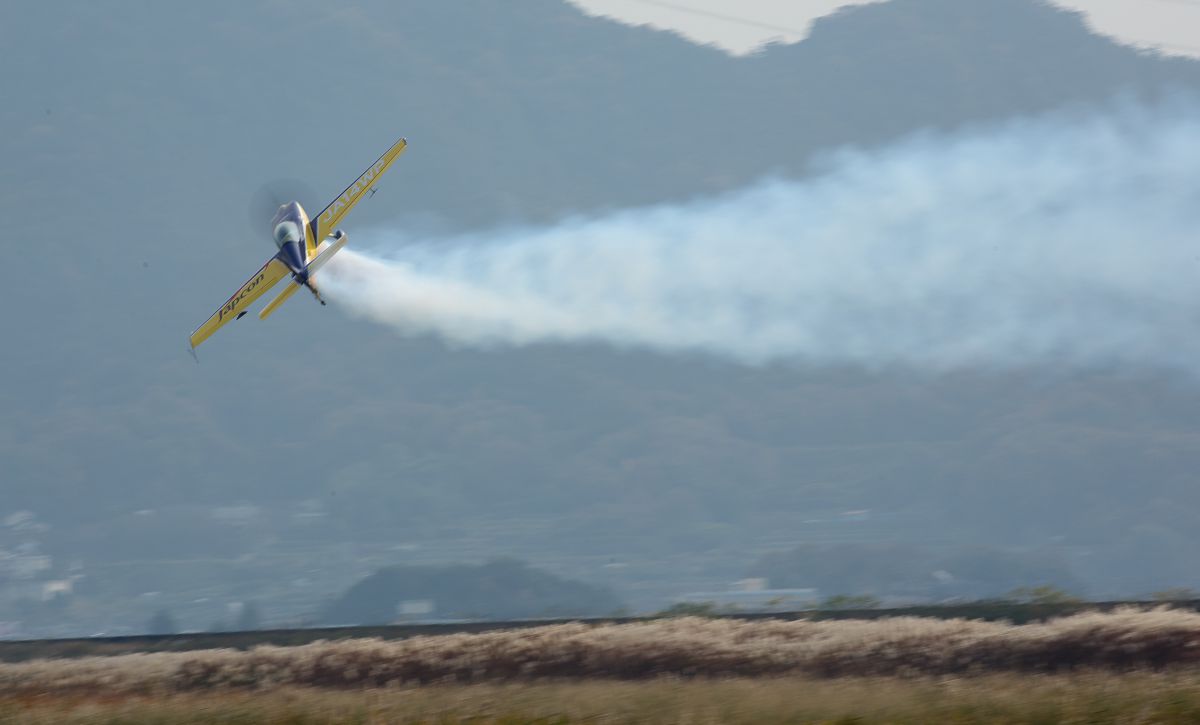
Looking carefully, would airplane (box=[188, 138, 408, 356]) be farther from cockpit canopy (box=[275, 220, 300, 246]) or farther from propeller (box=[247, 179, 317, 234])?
propeller (box=[247, 179, 317, 234])

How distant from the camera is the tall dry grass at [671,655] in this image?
26000 mm

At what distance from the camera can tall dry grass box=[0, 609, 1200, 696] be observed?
26.0m

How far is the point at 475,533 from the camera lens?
182 metres

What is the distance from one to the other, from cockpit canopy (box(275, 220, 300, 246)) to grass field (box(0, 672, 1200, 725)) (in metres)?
24.0

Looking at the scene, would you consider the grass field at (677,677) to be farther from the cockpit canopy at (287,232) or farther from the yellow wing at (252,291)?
the yellow wing at (252,291)

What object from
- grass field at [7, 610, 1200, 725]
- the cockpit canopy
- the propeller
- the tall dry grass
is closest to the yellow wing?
the cockpit canopy

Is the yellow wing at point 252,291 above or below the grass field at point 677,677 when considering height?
above

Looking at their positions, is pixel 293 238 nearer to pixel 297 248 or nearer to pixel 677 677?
pixel 297 248

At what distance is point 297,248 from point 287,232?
2.75ft

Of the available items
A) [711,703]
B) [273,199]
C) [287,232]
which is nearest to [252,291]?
[287,232]

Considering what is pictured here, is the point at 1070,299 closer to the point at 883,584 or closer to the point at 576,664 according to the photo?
the point at 883,584

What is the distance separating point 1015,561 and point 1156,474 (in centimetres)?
3722

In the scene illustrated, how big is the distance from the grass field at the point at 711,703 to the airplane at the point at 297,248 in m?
22.8

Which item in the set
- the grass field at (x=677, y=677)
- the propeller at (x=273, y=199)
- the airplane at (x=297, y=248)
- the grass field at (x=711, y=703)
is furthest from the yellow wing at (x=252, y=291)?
the grass field at (x=711, y=703)
